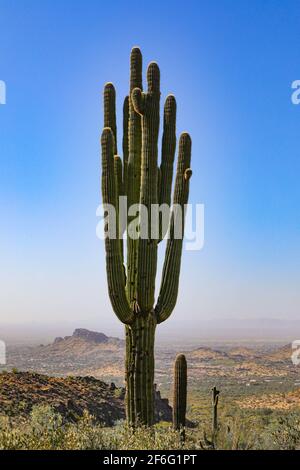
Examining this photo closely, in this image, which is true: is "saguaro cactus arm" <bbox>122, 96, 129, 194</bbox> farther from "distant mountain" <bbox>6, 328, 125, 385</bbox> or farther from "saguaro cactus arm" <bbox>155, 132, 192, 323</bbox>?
"distant mountain" <bbox>6, 328, 125, 385</bbox>

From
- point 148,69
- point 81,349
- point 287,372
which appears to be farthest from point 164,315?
point 81,349

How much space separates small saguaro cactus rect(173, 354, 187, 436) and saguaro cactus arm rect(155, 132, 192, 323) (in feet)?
3.08

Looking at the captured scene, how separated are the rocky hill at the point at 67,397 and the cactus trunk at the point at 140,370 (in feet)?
31.4

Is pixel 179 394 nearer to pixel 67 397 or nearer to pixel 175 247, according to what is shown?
pixel 175 247

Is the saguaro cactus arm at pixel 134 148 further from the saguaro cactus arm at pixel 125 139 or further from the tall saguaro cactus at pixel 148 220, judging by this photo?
the saguaro cactus arm at pixel 125 139

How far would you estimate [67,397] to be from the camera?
23.1 metres

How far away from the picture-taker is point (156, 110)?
36.3ft

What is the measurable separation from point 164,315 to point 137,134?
3.64 m

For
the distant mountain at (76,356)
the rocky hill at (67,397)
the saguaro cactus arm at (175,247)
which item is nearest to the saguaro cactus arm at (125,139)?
the saguaro cactus arm at (175,247)

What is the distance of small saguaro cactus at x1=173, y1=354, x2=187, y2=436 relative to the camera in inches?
414

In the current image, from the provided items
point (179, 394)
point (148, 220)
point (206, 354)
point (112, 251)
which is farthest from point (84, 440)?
point (206, 354)

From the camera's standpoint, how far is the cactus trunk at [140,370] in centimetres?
1034
